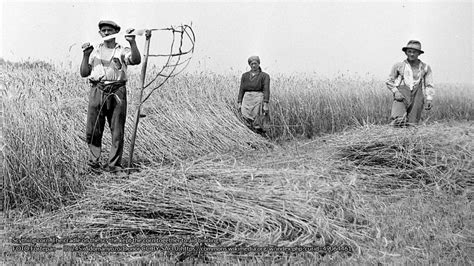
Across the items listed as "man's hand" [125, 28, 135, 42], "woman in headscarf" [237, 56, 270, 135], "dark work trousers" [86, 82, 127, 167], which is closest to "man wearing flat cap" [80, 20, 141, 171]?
"dark work trousers" [86, 82, 127, 167]

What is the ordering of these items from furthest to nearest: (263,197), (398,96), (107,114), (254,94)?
1. (254,94)
2. (398,96)
3. (107,114)
4. (263,197)

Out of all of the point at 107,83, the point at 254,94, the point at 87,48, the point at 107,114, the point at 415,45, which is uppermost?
the point at 415,45

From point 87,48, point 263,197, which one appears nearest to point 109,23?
point 87,48

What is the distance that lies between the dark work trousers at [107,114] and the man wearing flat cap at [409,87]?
308cm

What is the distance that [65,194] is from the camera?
11.0 feet

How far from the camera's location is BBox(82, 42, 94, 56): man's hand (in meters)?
3.97

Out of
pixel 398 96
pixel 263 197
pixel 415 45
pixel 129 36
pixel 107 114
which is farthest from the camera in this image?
pixel 398 96

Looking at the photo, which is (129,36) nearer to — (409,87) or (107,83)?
(107,83)

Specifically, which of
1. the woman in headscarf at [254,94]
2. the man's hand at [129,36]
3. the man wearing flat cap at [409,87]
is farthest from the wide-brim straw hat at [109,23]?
the man wearing flat cap at [409,87]

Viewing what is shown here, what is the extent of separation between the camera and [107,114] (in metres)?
4.37

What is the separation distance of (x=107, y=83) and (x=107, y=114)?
320 millimetres

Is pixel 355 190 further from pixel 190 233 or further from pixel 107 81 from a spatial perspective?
pixel 107 81

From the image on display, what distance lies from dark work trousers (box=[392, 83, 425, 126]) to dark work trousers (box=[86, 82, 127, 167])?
10.2 feet

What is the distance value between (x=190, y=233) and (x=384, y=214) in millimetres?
1442
